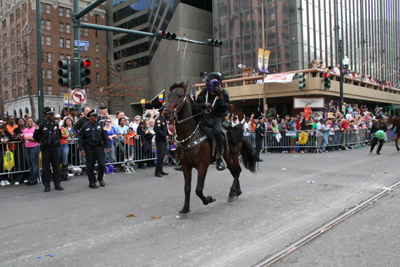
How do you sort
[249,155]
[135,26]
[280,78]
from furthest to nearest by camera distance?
[135,26]
[280,78]
[249,155]

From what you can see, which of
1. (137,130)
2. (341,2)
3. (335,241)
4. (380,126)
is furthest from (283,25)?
(335,241)

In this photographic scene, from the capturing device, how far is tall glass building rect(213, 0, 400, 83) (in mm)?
30469

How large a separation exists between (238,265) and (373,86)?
1442 inches

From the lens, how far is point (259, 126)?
1456 cm

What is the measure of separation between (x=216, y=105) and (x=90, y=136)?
4013mm

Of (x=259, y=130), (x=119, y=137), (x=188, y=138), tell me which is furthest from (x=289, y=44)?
(x=188, y=138)

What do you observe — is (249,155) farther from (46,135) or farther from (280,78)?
(280,78)

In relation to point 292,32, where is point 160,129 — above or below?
below

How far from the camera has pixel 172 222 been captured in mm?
5180

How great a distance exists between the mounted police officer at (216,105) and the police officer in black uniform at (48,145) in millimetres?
4381

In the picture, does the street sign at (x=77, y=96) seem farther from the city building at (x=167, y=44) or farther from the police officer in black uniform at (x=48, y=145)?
the city building at (x=167, y=44)

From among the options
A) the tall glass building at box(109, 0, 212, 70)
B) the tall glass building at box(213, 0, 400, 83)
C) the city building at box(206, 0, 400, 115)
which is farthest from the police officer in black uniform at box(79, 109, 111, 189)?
the tall glass building at box(109, 0, 212, 70)

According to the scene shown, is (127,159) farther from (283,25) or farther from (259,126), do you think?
(283,25)

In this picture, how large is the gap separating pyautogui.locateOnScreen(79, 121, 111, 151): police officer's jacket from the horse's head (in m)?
3.86
